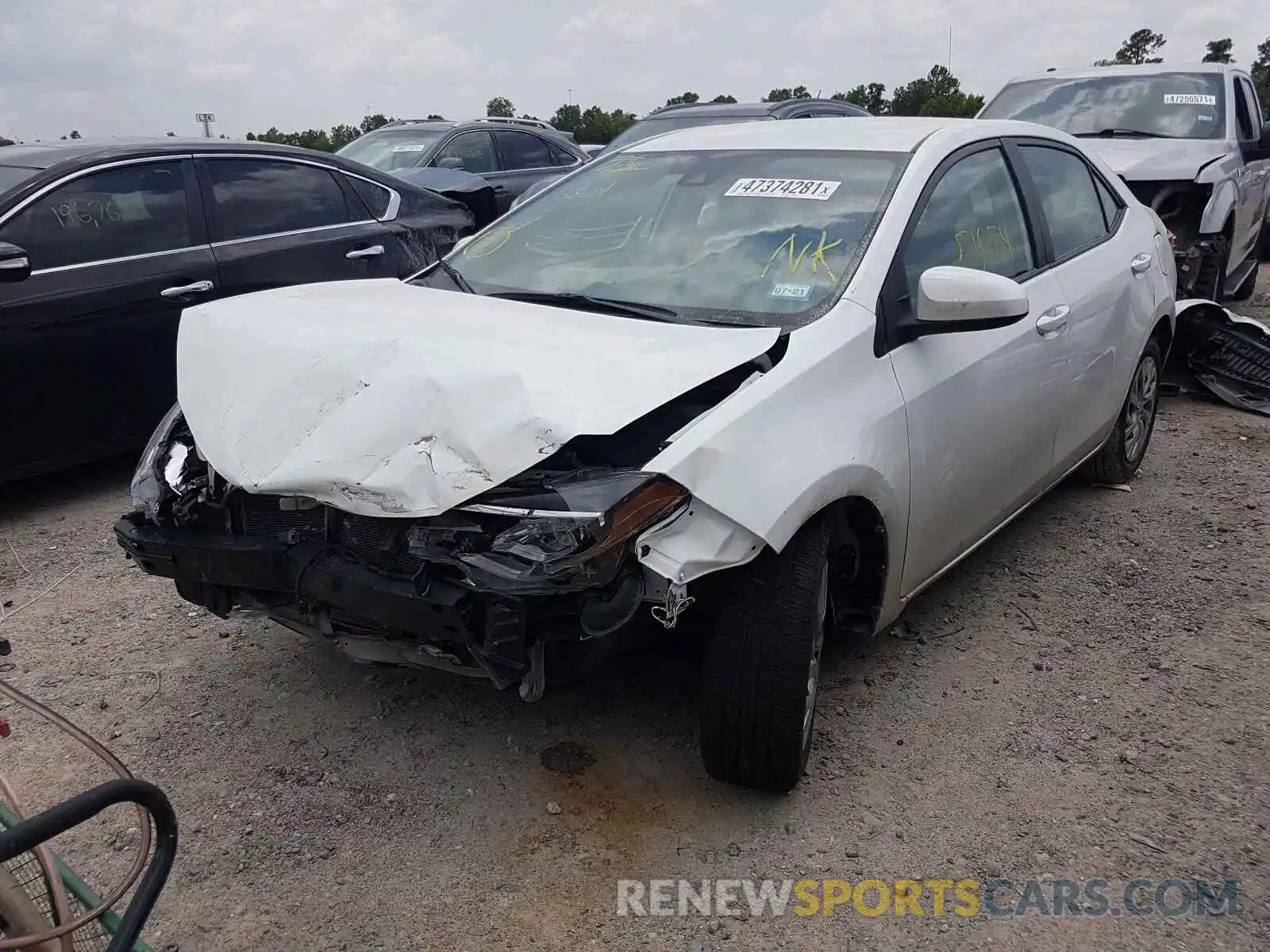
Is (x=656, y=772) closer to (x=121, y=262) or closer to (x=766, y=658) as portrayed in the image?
(x=766, y=658)

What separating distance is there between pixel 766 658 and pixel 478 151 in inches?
305

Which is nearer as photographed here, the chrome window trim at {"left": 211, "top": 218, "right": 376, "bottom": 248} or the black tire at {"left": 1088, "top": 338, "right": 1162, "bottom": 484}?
the black tire at {"left": 1088, "top": 338, "right": 1162, "bottom": 484}

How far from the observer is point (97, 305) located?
472 cm

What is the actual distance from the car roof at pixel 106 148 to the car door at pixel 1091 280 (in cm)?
367

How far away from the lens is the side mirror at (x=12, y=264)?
4156 mm

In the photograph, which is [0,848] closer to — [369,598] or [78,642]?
[369,598]

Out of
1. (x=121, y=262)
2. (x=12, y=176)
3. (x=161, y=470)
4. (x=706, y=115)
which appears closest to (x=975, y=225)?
(x=161, y=470)

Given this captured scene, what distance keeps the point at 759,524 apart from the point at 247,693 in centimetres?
182

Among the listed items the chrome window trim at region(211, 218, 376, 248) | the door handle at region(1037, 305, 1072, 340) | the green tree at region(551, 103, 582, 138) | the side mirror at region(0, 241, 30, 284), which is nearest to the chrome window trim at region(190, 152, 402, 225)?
the chrome window trim at region(211, 218, 376, 248)

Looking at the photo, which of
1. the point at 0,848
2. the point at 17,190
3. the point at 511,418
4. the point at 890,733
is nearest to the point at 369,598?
the point at 511,418

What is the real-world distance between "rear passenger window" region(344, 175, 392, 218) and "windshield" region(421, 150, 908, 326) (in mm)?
2300

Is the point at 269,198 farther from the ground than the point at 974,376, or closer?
farther from the ground

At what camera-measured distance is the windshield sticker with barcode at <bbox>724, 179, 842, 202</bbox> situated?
3.41m

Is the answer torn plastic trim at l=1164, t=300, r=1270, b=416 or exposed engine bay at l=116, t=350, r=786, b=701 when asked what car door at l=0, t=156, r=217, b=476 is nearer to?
exposed engine bay at l=116, t=350, r=786, b=701
